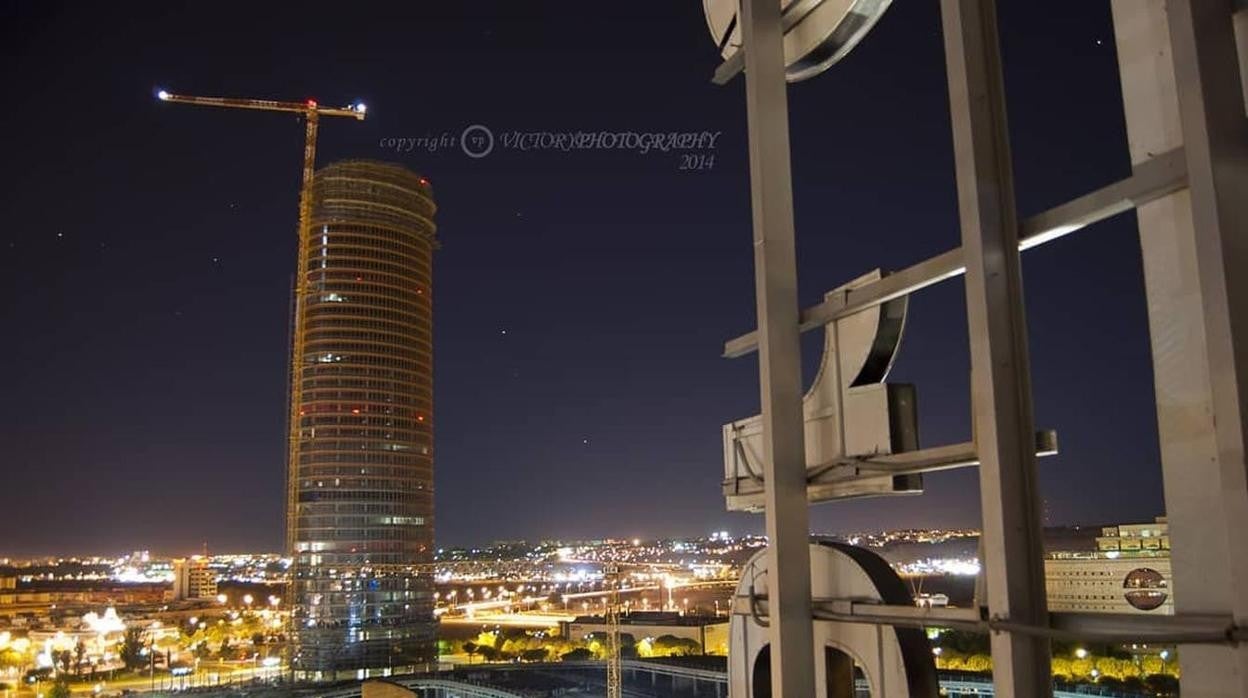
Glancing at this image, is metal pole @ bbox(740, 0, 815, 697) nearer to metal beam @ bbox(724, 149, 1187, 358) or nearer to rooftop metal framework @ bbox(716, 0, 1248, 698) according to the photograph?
rooftop metal framework @ bbox(716, 0, 1248, 698)

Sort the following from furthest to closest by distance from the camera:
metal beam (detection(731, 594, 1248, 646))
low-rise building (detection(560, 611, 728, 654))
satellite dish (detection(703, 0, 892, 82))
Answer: low-rise building (detection(560, 611, 728, 654)) → satellite dish (detection(703, 0, 892, 82)) → metal beam (detection(731, 594, 1248, 646))

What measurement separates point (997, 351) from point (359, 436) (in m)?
96.4

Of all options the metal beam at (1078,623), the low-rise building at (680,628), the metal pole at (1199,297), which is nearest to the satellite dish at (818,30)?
the metal pole at (1199,297)

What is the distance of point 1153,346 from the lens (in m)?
3.08

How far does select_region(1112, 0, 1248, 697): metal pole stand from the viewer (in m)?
2.60

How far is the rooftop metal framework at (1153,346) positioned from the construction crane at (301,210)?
96829mm

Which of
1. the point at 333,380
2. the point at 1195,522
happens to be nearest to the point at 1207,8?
the point at 1195,522

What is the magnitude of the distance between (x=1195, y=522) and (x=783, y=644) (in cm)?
196

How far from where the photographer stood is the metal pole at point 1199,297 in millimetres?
2596

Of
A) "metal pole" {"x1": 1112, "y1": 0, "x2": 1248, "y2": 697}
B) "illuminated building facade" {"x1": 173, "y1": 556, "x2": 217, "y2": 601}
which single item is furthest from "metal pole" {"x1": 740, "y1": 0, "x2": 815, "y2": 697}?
"illuminated building facade" {"x1": 173, "y1": 556, "x2": 217, "y2": 601}

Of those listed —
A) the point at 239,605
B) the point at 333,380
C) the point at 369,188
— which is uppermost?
the point at 369,188

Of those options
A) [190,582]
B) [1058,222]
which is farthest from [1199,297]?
[190,582]

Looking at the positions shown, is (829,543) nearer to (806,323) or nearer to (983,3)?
(806,323)

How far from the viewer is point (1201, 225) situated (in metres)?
2.68
